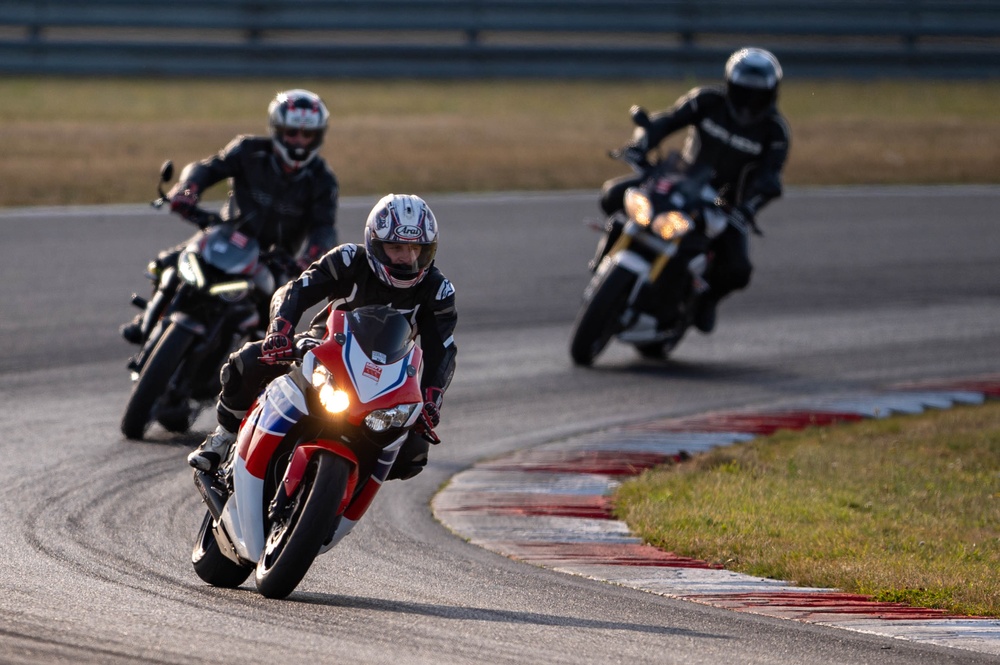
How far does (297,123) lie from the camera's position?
9391 millimetres

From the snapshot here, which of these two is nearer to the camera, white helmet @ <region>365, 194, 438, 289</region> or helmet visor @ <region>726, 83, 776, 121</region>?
white helmet @ <region>365, 194, 438, 289</region>

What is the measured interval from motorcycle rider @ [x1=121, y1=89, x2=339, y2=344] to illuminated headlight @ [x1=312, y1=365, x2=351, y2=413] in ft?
11.5

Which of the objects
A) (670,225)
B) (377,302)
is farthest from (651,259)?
(377,302)

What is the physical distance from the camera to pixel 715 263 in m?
11.8

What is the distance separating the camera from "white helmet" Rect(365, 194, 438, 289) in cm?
614

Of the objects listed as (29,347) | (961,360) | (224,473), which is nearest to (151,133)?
(29,347)

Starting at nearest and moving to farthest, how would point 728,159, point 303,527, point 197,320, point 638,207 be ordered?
point 303,527
point 197,320
point 638,207
point 728,159

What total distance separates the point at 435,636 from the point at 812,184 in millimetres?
14934

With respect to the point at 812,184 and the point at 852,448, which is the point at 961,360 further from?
the point at 812,184

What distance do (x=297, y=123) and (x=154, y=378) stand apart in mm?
1709

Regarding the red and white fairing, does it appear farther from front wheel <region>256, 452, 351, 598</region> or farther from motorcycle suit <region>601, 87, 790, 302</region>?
motorcycle suit <region>601, 87, 790, 302</region>

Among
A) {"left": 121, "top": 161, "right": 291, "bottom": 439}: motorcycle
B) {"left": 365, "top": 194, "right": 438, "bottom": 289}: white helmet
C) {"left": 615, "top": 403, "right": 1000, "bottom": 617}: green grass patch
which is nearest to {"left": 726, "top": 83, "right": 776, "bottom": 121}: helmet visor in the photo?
{"left": 615, "top": 403, "right": 1000, "bottom": 617}: green grass patch

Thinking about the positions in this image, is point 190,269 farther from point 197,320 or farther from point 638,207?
point 638,207

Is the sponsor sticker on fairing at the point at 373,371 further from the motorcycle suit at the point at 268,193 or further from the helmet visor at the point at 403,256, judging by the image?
the motorcycle suit at the point at 268,193
